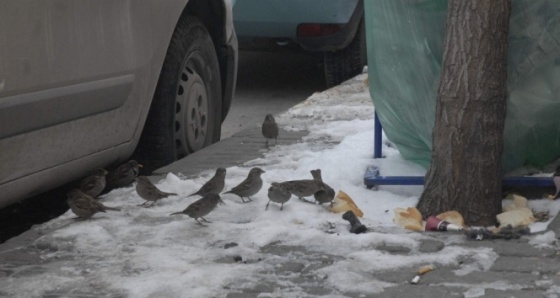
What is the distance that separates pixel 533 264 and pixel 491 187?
27.7 inches

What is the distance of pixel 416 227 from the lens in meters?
5.03

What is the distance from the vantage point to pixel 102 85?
5.52 meters

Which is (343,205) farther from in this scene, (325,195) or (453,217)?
(453,217)

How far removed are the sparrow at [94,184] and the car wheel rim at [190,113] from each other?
40.3 inches

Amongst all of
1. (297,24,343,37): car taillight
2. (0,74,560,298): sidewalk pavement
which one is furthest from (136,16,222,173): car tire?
(297,24,343,37): car taillight

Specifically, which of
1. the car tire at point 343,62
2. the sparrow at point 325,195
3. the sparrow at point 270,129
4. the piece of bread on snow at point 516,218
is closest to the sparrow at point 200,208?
the sparrow at point 325,195

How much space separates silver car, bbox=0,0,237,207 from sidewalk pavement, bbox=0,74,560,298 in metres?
0.42

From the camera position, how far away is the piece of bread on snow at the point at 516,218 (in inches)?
197

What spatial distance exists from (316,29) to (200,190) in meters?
5.98

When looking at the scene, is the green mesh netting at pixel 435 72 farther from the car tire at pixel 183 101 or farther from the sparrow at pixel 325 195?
the car tire at pixel 183 101

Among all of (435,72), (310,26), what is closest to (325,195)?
(435,72)

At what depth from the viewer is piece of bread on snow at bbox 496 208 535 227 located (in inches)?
197

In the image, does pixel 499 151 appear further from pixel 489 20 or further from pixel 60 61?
pixel 60 61

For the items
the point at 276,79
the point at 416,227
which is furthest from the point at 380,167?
the point at 276,79
